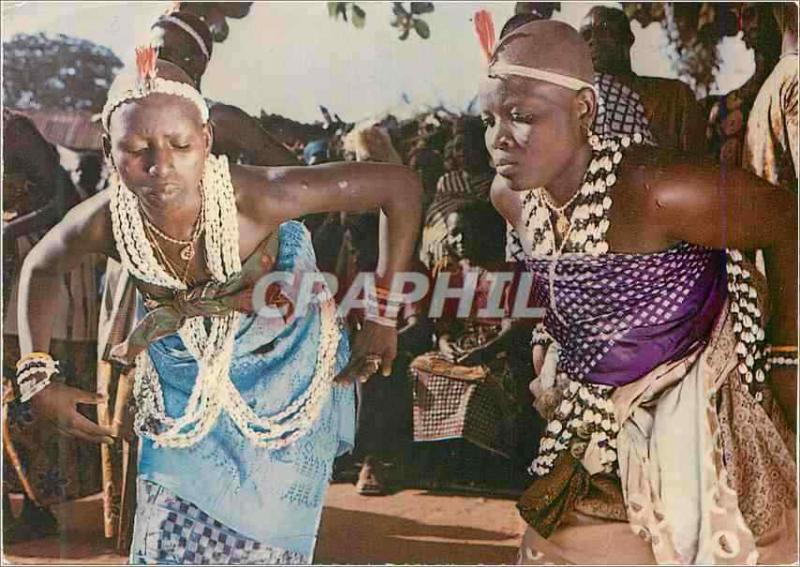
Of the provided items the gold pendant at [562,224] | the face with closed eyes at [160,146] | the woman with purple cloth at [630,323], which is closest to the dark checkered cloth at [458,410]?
the woman with purple cloth at [630,323]

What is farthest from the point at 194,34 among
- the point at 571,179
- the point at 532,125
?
the point at 571,179

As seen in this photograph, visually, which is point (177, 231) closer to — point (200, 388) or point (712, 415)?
point (200, 388)

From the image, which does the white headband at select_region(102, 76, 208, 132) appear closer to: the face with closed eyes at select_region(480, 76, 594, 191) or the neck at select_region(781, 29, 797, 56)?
the face with closed eyes at select_region(480, 76, 594, 191)

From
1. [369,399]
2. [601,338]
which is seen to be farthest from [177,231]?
[601,338]

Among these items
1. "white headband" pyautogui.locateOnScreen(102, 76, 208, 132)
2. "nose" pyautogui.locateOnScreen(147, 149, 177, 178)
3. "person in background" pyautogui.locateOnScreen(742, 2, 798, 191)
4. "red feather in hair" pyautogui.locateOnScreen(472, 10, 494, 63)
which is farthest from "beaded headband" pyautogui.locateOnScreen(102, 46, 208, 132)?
"person in background" pyautogui.locateOnScreen(742, 2, 798, 191)

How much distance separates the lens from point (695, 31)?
215 cm

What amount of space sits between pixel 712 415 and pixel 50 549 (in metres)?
1.41

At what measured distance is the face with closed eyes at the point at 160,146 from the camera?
207cm

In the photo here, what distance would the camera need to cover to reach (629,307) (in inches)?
82.7

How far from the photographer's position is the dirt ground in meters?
2.14

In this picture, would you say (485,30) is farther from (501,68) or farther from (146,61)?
(146,61)

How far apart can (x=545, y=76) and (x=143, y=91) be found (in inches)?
32.0

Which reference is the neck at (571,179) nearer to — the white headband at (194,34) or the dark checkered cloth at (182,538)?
the white headband at (194,34)

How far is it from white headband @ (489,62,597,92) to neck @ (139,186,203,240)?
67 centimetres
